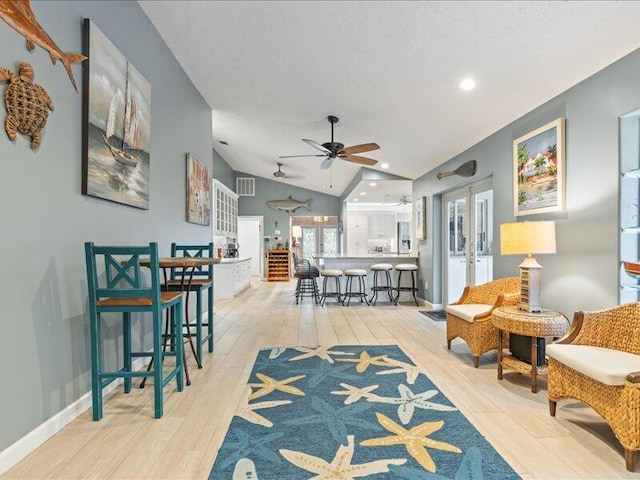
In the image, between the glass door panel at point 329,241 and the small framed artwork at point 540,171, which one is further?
the glass door panel at point 329,241

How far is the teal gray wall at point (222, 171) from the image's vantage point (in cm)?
793

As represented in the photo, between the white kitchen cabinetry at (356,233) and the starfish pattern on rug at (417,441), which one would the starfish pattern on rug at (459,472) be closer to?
the starfish pattern on rug at (417,441)

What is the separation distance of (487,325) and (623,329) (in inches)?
38.3

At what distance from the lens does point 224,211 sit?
8.19m

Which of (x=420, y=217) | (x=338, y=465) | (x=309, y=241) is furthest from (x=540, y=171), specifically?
(x=309, y=241)

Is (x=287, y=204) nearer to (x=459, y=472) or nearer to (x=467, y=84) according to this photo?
(x=467, y=84)

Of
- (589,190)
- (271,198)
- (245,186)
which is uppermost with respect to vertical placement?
(245,186)

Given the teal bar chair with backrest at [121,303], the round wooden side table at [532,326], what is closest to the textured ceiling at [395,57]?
the round wooden side table at [532,326]

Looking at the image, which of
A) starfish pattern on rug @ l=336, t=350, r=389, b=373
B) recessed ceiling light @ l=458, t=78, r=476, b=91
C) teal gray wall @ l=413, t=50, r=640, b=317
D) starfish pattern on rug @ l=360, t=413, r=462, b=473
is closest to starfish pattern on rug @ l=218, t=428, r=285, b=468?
starfish pattern on rug @ l=360, t=413, r=462, b=473

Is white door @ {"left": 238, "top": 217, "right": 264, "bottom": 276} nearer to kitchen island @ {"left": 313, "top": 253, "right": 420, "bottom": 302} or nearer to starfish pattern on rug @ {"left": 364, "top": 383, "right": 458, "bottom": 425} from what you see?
kitchen island @ {"left": 313, "top": 253, "right": 420, "bottom": 302}

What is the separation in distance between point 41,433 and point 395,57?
352 cm

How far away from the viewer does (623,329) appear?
1958 mm

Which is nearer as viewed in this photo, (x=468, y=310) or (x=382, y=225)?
(x=468, y=310)

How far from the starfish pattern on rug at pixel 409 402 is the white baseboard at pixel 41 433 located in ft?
6.01
